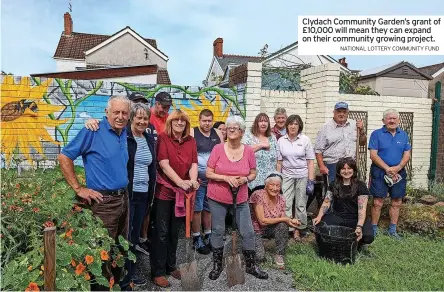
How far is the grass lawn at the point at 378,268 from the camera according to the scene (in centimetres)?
362

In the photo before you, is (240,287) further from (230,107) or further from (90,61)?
(90,61)

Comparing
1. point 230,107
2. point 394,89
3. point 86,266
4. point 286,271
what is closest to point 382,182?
point 286,271

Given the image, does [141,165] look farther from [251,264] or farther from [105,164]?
[251,264]

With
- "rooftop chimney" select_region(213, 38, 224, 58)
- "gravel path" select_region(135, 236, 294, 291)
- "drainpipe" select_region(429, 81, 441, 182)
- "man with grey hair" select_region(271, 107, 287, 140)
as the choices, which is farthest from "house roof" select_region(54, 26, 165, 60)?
"gravel path" select_region(135, 236, 294, 291)

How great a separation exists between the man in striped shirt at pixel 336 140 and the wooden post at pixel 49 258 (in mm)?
3766

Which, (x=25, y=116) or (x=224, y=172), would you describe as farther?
(x=25, y=116)

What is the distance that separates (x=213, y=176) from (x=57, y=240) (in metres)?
1.63

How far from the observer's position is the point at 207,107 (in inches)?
275

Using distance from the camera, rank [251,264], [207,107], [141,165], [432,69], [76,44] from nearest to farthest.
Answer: [141,165]
[251,264]
[207,107]
[432,69]
[76,44]

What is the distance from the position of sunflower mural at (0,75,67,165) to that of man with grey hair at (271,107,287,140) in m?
3.71

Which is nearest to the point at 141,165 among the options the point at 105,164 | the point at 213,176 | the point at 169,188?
the point at 169,188

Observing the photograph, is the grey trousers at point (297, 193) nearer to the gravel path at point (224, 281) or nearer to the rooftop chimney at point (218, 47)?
the gravel path at point (224, 281)

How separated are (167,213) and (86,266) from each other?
3.59 feet

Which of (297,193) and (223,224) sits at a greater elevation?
(297,193)
